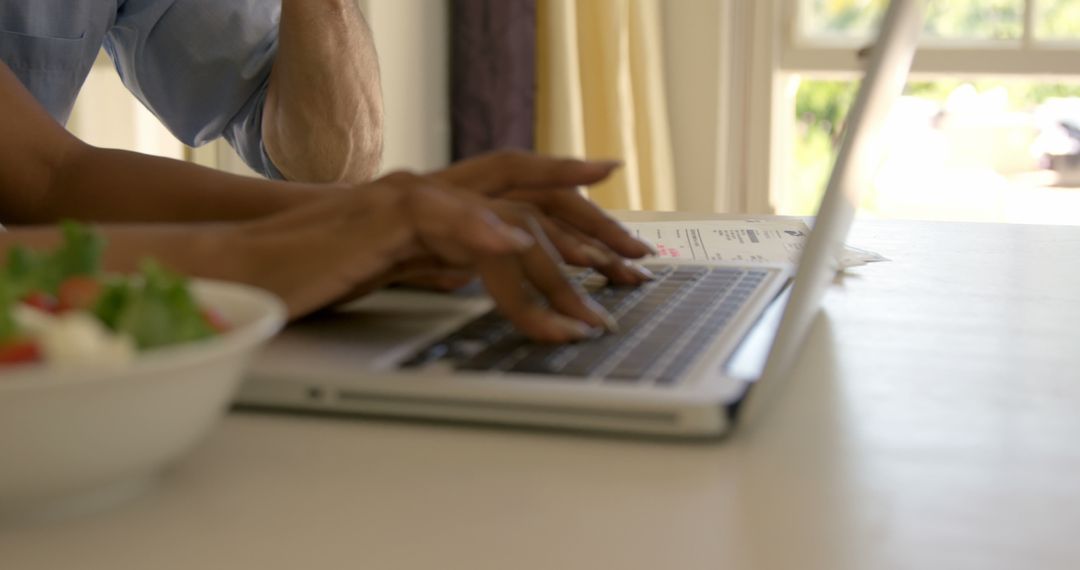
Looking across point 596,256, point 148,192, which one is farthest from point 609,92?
point 596,256

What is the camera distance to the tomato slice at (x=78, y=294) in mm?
443

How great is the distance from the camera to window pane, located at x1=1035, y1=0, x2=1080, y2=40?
9.09ft

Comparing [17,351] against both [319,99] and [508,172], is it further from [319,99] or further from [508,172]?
[319,99]

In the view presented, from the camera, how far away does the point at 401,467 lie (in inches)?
20.5

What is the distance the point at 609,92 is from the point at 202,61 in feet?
4.27

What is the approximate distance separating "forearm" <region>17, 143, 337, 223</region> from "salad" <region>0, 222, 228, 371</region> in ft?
1.31

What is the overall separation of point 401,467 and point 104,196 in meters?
0.59

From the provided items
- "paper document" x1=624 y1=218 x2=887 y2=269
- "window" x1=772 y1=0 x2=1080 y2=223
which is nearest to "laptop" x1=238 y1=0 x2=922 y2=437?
"paper document" x1=624 y1=218 x2=887 y2=269

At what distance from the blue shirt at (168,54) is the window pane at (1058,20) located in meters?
1.83

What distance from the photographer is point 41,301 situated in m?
0.44

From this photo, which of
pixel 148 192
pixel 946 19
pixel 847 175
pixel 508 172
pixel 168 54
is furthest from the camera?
pixel 946 19

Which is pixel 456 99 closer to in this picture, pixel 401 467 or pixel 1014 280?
pixel 1014 280

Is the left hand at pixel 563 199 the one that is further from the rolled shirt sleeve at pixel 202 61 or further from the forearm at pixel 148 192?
the rolled shirt sleeve at pixel 202 61

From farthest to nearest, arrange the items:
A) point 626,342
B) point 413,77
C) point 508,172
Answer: point 413,77 < point 508,172 < point 626,342
